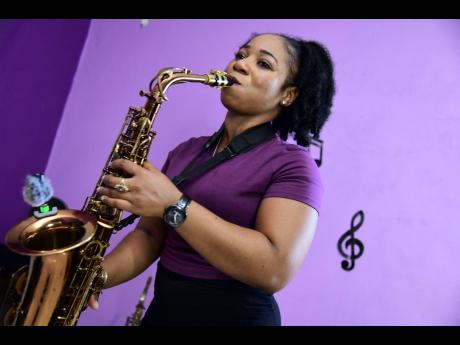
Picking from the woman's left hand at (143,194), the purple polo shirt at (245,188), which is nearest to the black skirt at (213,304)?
the purple polo shirt at (245,188)

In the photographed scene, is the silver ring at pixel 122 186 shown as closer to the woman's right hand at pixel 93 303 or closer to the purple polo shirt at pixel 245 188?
the purple polo shirt at pixel 245 188

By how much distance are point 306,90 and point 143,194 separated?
79 cm

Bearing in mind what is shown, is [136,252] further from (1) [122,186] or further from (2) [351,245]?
(2) [351,245]

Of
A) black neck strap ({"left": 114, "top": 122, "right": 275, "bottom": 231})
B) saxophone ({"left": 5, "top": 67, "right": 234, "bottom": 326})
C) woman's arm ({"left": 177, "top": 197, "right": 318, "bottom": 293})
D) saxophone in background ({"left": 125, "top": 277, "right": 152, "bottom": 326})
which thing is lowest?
saxophone in background ({"left": 125, "top": 277, "right": 152, "bottom": 326})

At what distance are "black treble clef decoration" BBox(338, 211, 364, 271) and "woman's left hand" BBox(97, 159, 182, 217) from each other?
1.05 metres

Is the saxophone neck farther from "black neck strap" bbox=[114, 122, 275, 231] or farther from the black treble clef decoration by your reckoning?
the black treble clef decoration

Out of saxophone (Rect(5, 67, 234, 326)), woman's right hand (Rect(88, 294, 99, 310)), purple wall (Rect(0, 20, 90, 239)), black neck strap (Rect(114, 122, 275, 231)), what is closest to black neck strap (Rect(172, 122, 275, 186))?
black neck strap (Rect(114, 122, 275, 231))

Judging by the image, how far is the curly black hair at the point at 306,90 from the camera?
1.50 m

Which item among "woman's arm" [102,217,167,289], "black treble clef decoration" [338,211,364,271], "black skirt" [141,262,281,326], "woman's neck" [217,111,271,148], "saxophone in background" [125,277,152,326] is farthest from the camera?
"saxophone in background" [125,277,152,326]

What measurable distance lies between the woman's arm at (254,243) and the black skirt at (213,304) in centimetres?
11

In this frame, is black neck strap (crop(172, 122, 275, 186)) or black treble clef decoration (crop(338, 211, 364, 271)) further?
black treble clef decoration (crop(338, 211, 364, 271))

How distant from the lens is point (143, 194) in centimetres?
102

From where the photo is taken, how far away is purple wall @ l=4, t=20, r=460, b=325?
1.70m
